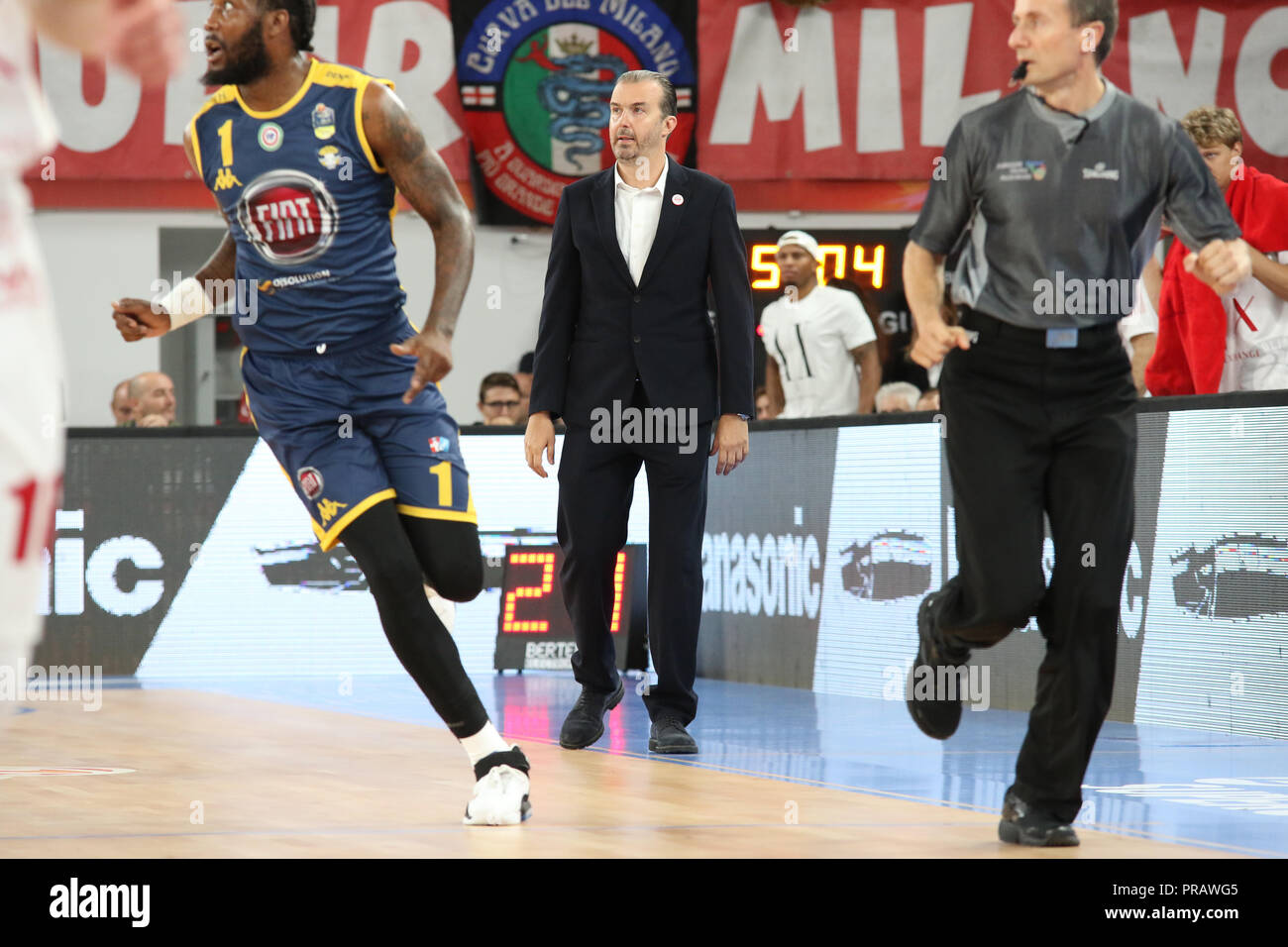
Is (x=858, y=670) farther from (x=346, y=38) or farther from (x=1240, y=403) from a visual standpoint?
(x=346, y=38)

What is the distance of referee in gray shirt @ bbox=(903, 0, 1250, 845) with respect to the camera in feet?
12.5

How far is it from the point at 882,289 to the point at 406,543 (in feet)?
28.4

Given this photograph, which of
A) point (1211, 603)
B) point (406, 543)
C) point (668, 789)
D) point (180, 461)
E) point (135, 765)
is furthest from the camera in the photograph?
point (180, 461)

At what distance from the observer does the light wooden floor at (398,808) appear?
3.81m

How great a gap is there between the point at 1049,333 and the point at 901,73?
967cm

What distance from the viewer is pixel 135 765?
5.52m

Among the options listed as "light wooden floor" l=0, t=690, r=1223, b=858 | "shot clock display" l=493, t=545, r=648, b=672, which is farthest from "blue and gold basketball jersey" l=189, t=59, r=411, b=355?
"shot clock display" l=493, t=545, r=648, b=672

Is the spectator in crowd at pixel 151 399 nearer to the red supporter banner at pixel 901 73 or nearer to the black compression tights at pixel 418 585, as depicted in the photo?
the red supporter banner at pixel 901 73

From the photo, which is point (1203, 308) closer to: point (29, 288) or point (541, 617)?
point (541, 617)

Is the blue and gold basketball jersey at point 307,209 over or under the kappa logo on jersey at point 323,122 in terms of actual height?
under

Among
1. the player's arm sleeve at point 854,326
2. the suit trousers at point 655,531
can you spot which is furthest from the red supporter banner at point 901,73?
the suit trousers at point 655,531

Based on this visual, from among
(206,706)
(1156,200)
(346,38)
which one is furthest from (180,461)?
(1156,200)

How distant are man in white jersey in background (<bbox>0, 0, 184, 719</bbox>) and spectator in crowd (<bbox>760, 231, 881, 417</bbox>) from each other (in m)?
7.78
